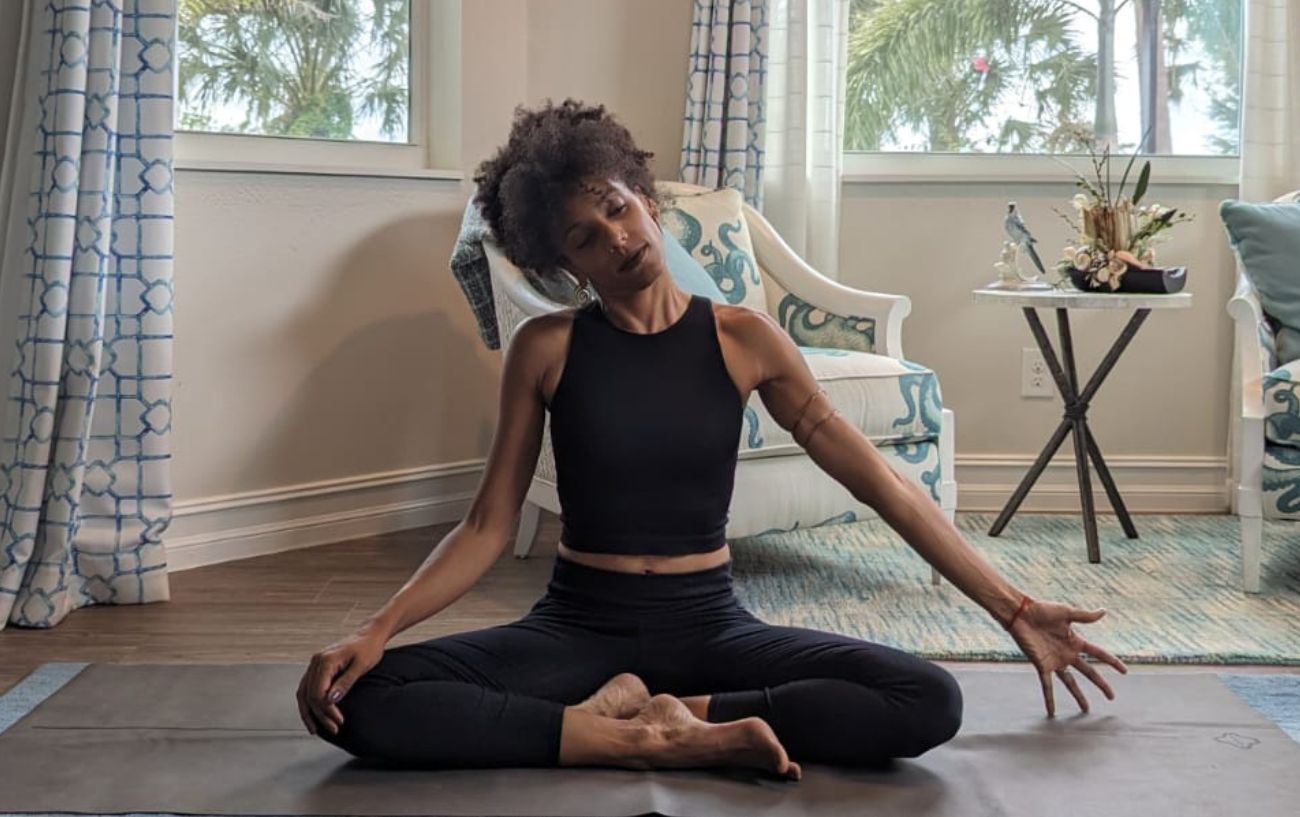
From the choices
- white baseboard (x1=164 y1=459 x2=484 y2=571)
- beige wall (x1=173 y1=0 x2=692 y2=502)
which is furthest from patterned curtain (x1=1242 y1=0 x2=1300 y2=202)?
white baseboard (x1=164 y1=459 x2=484 y2=571)

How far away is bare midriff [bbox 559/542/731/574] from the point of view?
201 cm

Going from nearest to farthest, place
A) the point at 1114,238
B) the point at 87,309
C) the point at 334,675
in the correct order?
1. the point at 334,675
2. the point at 87,309
3. the point at 1114,238

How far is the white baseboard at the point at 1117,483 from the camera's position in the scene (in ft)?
13.5

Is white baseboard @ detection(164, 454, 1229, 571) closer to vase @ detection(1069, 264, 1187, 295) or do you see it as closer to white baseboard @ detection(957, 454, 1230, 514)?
white baseboard @ detection(957, 454, 1230, 514)

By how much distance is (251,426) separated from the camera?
3506 mm

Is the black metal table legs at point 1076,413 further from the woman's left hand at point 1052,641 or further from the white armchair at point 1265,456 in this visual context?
the woman's left hand at point 1052,641

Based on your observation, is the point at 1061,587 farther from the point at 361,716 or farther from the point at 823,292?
the point at 361,716

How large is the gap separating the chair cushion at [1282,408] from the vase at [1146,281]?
1.39 feet

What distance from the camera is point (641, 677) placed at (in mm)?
2006

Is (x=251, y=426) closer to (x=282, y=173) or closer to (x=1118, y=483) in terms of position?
(x=282, y=173)

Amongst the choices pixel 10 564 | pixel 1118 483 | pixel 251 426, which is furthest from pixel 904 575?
pixel 10 564

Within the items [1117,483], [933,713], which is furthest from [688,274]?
[1117,483]

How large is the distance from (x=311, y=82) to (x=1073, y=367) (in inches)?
77.6

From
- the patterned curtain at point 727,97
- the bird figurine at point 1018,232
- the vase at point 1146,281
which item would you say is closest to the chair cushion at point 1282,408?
the vase at point 1146,281
